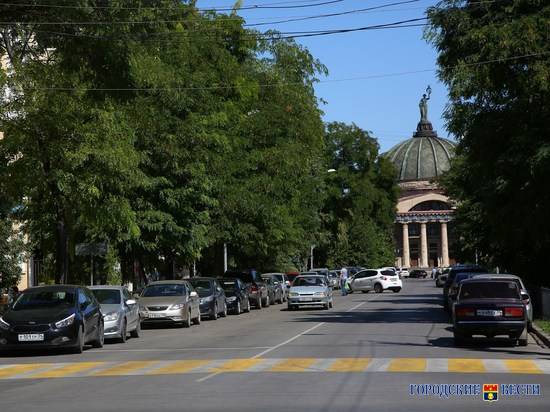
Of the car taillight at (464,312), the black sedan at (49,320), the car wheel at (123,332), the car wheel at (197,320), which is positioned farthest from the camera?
the car wheel at (197,320)

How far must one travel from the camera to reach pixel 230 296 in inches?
1670

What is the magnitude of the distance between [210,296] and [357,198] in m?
69.2

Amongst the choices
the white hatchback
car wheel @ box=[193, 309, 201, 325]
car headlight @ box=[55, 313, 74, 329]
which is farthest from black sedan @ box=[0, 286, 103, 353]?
the white hatchback

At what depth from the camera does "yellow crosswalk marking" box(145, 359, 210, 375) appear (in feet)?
55.6

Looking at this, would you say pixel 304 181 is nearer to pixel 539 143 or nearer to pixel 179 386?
pixel 539 143

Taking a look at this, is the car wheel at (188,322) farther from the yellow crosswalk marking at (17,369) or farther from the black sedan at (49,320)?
the yellow crosswalk marking at (17,369)

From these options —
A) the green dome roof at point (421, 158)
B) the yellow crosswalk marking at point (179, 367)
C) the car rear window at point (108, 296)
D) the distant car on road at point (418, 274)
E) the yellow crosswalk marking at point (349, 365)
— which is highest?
the green dome roof at point (421, 158)

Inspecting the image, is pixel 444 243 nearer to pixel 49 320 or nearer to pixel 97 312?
pixel 97 312

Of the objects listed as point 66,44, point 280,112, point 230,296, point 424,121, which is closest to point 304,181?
point 280,112

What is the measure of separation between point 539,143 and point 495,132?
2117mm

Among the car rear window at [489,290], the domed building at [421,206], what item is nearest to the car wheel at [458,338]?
the car rear window at [489,290]

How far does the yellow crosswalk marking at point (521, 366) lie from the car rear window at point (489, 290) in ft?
14.0

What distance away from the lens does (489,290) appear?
2300cm

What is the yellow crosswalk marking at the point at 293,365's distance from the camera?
16875 millimetres
